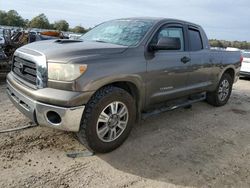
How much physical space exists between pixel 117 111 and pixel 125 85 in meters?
0.44

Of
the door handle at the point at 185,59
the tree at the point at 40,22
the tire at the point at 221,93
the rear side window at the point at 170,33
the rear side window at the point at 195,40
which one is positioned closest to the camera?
the rear side window at the point at 170,33

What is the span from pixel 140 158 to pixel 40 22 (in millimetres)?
58071

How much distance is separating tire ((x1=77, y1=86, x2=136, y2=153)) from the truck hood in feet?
1.64

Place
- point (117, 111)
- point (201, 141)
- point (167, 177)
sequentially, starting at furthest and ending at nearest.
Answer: point (201, 141) < point (117, 111) < point (167, 177)

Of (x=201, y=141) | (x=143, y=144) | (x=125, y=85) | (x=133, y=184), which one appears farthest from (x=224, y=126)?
(x=133, y=184)

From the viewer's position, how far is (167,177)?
361 centimetres

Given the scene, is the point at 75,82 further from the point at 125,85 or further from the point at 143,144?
the point at 143,144

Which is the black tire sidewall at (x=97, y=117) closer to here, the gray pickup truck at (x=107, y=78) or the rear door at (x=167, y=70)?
the gray pickup truck at (x=107, y=78)

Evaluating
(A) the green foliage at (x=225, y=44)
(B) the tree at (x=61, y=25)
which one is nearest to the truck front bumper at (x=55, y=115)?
(A) the green foliage at (x=225, y=44)

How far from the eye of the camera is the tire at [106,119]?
12.3 ft

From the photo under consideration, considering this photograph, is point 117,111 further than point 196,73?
No

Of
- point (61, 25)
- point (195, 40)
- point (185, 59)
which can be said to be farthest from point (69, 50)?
point (61, 25)

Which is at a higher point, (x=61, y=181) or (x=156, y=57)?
(x=156, y=57)

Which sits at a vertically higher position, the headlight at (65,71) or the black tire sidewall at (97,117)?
the headlight at (65,71)
